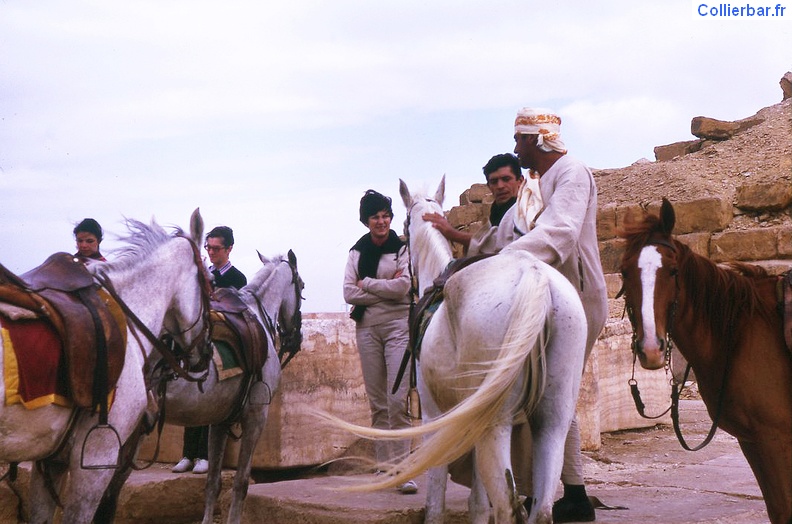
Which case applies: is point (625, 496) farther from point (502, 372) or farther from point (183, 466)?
point (183, 466)

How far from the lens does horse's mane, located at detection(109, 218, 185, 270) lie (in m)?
4.29

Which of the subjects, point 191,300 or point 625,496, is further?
point 625,496

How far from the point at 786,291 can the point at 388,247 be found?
3.00 metres

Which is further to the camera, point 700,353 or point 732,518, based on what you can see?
point 732,518

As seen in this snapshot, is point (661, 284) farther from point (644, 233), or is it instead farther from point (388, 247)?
point (388, 247)

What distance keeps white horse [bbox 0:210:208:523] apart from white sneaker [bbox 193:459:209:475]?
2.76 meters

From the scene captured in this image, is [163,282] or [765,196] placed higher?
[765,196]

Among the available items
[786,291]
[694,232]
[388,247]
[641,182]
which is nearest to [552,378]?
[786,291]

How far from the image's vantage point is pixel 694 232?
15.5 metres

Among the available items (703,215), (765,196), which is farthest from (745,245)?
(765,196)

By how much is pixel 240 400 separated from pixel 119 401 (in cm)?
207

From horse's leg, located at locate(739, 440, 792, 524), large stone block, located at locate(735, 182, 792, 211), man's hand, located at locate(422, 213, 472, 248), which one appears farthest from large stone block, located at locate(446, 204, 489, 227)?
horse's leg, located at locate(739, 440, 792, 524)

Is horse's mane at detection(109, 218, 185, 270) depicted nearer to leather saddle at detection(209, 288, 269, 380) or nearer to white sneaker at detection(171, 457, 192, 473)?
leather saddle at detection(209, 288, 269, 380)

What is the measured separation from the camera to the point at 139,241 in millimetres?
4477
